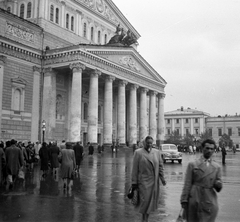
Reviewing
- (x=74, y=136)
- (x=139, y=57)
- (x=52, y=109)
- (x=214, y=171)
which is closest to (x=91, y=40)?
(x=139, y=57)

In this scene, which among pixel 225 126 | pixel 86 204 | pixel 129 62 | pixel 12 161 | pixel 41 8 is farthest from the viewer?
pixel 225 126

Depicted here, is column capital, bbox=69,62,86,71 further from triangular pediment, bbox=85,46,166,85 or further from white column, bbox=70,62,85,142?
triangular pediment, bbox=85,46,166,85

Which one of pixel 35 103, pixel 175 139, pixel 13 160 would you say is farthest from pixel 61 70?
pixel 175 139

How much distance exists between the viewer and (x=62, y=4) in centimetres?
4247

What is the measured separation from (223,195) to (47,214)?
19.0 feet

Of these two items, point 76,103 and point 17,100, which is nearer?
point 17,100

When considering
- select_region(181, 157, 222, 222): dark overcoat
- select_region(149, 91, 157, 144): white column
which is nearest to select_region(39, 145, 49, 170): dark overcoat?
select_region(181, 157, 222, 222): dark overcoat

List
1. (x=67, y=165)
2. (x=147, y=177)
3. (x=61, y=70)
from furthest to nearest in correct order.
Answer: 1. (x=61, y=70)
2. (x=67, y=165)
3. (x=147, y=177)

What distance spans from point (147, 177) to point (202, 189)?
5.35 feet

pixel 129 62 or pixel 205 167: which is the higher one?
pixel 129 62

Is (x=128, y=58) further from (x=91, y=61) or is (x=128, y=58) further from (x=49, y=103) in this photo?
(x=49, y=103)

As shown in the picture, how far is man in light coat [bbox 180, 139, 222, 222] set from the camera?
4.56 meters

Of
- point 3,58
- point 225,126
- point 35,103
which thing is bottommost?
point 35,103

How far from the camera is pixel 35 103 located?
1455 inches
